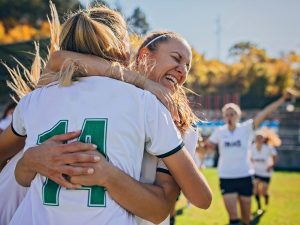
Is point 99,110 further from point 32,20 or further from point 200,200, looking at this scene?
point 32,20

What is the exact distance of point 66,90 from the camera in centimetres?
195

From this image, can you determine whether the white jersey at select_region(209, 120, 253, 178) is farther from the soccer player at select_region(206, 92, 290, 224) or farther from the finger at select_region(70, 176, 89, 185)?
the finger at select_region(70, 176, 89, 185)

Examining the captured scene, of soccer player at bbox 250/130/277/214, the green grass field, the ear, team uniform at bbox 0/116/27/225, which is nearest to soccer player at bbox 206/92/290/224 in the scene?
the green grass field

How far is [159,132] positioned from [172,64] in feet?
2.37

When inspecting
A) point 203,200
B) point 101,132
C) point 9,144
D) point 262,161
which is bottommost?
point 262,161

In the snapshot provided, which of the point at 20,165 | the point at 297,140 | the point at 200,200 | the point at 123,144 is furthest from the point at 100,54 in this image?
the point at 297,140

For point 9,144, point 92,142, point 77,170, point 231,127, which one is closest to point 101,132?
point 92,142

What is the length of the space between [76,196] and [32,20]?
44.0 meters

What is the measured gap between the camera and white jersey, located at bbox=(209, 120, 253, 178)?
846 cm

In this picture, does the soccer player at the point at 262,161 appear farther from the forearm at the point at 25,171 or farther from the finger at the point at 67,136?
the finger at the point at 67,136

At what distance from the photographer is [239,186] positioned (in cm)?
827

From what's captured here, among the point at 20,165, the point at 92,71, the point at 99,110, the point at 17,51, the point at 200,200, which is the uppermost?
the point at 17,51

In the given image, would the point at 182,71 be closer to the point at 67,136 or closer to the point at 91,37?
the point at 91,37

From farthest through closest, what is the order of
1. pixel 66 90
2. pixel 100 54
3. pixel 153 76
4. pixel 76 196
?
pixel 153 76, pixel 100 54, pixel 66 90, pixel 76 196
